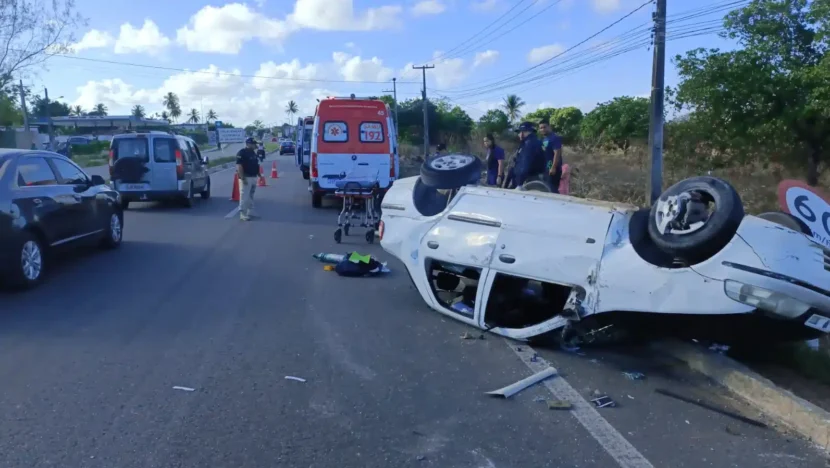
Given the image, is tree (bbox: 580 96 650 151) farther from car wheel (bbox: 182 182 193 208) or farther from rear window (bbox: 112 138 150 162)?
rear window (bbox: 112 138 150 162)

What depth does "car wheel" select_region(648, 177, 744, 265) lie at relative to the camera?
203 inches

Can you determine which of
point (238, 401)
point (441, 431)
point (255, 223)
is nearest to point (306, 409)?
point (238, 401)

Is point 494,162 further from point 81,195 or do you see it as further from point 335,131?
point 81,195

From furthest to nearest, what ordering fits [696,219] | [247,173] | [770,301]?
[247,173]
[696,219]
[770,301]

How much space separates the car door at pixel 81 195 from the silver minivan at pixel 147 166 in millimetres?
6159

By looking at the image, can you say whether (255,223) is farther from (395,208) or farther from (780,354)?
(780,354)

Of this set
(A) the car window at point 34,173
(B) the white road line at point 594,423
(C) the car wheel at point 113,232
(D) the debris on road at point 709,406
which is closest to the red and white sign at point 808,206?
(D) the debris on road at point 709,406

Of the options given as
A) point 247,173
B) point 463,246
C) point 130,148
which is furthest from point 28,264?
point 130,148

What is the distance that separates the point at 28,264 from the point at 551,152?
279 inches

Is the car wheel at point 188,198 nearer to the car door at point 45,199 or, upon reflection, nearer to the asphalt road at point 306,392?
the car door at point 45,199

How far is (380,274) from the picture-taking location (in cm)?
950

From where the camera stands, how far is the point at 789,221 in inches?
219

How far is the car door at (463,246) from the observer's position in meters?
6.45

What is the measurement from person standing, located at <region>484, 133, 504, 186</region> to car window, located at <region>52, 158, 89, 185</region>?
689cm
